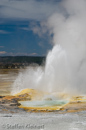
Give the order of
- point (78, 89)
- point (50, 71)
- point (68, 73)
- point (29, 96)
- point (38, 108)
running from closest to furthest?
1. point (38, 108)
2. point (29, 96)
3. point (78, 89)
4. point (50, 71)
5. point (68, 73)

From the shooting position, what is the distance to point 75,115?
9.96m

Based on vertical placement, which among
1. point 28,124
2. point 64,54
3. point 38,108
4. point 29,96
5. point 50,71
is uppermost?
point 64,54

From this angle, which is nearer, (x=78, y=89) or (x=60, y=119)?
(x=60, y=119)

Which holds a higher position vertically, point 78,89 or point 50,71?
point 50,71

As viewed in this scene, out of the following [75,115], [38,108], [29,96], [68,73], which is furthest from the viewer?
[68,73]

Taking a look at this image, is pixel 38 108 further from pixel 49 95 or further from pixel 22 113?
pixel 49 95

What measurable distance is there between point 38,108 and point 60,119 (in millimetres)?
2195

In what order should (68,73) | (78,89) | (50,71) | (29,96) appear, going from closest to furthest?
1. (29,96)
2. (78,89)
3. (50,71)
4. (68,73)

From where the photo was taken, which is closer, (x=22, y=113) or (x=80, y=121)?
(x=80, y=121)

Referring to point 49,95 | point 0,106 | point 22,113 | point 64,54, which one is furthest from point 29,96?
point 64,54

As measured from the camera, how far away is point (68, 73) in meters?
19.9

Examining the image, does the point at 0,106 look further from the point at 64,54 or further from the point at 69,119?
the point at 64,54

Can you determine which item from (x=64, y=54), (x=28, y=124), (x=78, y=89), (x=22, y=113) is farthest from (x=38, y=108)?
(x=64, y=54)

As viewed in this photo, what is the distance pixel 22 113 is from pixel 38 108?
3.99 ft
